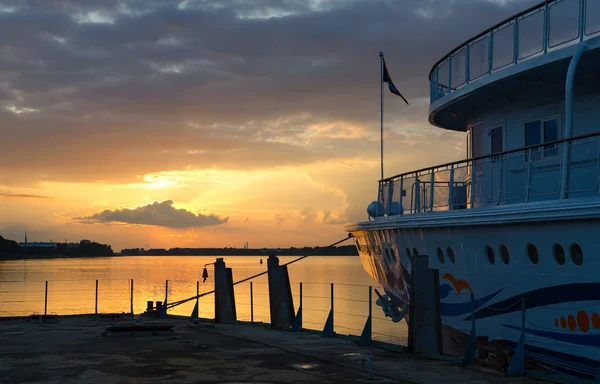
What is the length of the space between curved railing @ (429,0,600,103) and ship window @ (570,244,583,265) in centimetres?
394

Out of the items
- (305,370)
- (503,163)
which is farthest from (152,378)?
(503,163)

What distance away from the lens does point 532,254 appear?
1263 centimetres

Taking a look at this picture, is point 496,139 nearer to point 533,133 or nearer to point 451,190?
point 533,133

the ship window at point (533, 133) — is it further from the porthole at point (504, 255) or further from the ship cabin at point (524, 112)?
the porthole at point (504, 255)

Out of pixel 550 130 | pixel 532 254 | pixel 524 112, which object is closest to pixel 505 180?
pixel 532 254

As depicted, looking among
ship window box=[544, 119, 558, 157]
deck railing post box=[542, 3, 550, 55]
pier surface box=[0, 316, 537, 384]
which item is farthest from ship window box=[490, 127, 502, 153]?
pier surface box=[0, 316, 537, 384]

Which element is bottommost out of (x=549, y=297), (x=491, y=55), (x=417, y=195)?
(x=549, y=297)

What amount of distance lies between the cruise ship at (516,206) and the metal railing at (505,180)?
30mm

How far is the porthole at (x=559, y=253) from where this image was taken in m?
11.9

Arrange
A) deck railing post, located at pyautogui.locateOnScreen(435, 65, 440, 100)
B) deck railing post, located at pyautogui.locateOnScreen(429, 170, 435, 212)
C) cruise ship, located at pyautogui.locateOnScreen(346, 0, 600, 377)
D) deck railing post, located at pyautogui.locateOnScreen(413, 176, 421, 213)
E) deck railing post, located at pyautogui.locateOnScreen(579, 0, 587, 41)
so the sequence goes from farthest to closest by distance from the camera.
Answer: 1. deck railing post, located at pyautogui.locateOnScreen(435, 65, 440, 100)
2. deck railing post, located at pyautogui.locateOnScreen(413, 176, 421, 213)
3. deck railing post, located at pyautogui.locateOnScreen(429, 170, 435, 212)
4. deck railing post, located at pyautogui.locateOnScreen(579, 0, 587, 41)
5. cruise ship, located at pyautogui.locateOnScreen(346, 0, 600, 377)

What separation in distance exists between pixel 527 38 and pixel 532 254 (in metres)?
4.49

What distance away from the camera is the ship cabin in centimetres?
1277

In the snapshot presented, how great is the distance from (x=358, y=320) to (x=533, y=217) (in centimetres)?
3504

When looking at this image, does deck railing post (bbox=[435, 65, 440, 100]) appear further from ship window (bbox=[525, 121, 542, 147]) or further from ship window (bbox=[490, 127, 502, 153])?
ship window (bbox=[525, 121, 542, 147])
